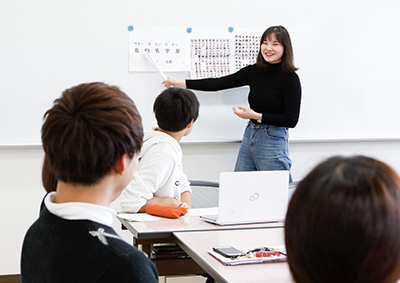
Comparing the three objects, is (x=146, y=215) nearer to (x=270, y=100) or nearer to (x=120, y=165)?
(x=120, y=165)

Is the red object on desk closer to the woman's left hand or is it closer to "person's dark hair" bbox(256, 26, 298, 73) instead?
the woman's left hand

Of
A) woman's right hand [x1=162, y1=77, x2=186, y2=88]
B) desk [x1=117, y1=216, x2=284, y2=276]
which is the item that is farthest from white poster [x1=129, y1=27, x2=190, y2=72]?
desk [x1=117, y1=216, x2=284, y2=276]

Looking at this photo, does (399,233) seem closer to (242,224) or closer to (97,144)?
(97,144)

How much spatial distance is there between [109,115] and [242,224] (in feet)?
4.08

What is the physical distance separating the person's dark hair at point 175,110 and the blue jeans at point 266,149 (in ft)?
3.49

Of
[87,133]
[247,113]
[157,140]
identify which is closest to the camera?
[87,133]

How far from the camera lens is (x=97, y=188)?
109cm

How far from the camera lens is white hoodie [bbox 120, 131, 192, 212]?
90.7 inches

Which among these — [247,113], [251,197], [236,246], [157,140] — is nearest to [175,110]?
[157,140]

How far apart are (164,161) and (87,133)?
1303mm

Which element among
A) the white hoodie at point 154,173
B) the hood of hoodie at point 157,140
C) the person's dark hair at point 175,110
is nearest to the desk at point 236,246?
the white hoodie at point 154,173

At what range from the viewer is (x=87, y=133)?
40.6 inches

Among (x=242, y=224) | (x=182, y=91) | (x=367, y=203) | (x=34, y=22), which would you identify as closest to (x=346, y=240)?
(x=367, y=203)

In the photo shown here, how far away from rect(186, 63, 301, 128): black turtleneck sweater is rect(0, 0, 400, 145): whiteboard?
0.13 meters
